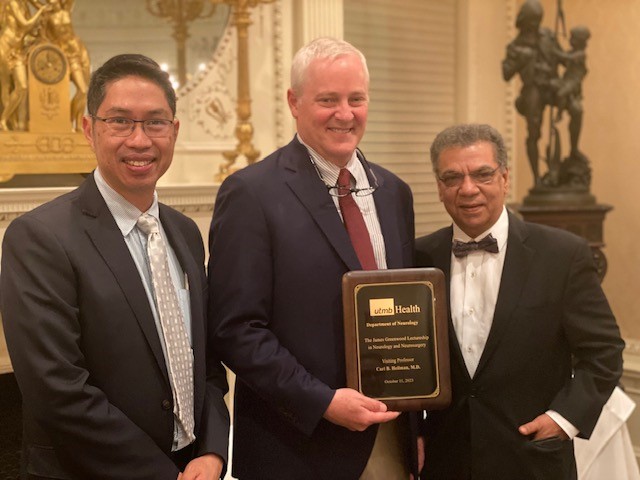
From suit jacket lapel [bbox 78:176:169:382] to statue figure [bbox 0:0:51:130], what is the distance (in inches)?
90.7

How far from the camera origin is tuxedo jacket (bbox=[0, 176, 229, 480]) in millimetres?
1636

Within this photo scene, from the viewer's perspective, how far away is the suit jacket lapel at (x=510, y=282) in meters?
2.16

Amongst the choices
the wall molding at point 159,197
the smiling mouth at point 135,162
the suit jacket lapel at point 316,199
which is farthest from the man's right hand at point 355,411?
the wall molding at point 159,197

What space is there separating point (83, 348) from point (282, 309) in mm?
505

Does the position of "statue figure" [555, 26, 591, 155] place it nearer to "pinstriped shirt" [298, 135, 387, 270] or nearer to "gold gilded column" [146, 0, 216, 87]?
"gold gilded column" [146, 0, 216, 87]

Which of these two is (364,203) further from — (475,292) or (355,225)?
(475,292)

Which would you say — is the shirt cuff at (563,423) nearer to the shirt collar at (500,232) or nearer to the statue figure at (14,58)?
the shirt collar at (500,232)

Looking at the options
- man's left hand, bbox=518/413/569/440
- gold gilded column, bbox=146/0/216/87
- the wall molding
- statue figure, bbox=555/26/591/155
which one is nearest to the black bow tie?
man's left hand, bbox=518/413/569/440

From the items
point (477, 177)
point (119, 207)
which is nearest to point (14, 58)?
point (119, 207)

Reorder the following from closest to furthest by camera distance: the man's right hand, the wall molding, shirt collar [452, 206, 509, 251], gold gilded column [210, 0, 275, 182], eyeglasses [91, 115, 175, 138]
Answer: eyeglasses [91, 115, 175, 138] → the man's right hand → shirt collar [452, 206, 509, 251] → the wall molding → gold gilded column [210, 0, 275, 182]

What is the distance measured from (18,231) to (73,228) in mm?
103

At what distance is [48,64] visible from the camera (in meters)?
3.92

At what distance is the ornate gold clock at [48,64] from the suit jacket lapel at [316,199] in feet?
7.01

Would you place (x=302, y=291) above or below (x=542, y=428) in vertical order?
above
